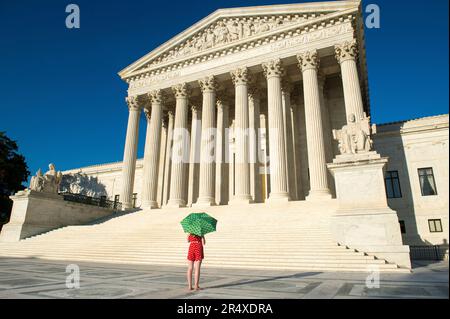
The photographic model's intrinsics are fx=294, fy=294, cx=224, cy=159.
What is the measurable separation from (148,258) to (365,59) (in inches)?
1194

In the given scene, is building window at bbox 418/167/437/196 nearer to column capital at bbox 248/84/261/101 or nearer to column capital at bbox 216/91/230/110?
column capital at bbox 248/84/261/101

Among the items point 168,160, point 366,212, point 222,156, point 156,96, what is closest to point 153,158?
point 168,160

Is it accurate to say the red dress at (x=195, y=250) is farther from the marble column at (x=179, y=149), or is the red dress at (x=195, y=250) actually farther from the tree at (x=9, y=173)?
the tree at (x=9, y=173)

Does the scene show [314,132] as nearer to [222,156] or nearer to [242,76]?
[242,76]

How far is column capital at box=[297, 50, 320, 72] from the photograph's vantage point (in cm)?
2671

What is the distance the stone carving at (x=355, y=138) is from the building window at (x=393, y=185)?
43.5 feet

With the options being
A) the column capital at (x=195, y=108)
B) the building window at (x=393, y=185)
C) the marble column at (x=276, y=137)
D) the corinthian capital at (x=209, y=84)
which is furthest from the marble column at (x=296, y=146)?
the column capital at (x=195, y=108)

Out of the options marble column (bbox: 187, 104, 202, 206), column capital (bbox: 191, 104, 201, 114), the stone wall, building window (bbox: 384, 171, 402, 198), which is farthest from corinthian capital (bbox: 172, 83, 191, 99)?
building window (bbox: 384, 171, 402, 198)

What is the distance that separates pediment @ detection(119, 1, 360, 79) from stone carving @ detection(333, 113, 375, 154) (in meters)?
15.4

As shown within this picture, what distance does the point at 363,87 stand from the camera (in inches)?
1366

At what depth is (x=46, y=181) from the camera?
26.4 m
